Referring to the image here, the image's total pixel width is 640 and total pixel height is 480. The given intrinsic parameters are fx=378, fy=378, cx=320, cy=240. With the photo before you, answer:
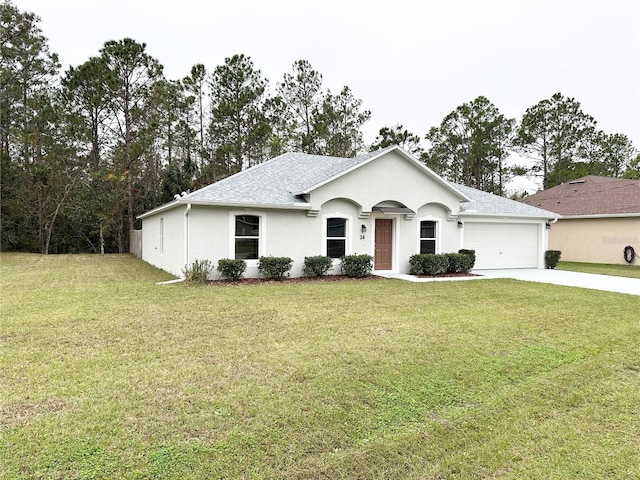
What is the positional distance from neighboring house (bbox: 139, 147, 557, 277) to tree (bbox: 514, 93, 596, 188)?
58.1 ft

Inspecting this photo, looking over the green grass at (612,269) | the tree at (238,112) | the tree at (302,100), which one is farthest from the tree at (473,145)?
the tree at (238,112)

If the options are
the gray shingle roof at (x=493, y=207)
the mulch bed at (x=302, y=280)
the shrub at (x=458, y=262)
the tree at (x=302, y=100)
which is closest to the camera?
the mulch bed at (x=302, y=280)

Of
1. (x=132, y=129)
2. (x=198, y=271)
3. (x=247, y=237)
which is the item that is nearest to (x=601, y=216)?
(x=247, y=237)

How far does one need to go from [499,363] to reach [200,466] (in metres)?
3.87

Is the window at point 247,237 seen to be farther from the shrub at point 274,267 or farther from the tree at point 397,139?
the tree at point 397,139

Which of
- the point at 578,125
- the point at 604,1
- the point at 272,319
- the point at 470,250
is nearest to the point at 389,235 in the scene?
the point at 470,250

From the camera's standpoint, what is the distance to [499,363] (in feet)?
16.2

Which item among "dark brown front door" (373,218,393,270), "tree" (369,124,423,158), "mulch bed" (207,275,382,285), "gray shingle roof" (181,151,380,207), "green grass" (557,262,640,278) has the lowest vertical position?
"mulch bed" (207,275,382,285)

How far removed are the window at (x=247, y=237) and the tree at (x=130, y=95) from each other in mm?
15312

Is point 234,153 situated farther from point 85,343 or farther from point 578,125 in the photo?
point 578,125

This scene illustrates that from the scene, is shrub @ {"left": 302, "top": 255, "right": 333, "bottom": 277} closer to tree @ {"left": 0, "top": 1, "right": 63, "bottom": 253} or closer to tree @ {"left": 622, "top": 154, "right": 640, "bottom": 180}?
tree @ {"left": 0, "top": 1, "right": 63, "bottom": 253}

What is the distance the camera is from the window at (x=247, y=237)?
12781 mm

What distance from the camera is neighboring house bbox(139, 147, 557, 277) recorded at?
1252 cm

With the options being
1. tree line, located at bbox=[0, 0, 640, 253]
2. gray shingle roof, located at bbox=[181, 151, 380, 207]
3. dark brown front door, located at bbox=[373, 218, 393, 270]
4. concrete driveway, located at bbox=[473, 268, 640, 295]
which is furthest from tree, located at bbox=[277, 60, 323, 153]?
concrete driveway, located at bbox=[473, 268, 640, 295]
